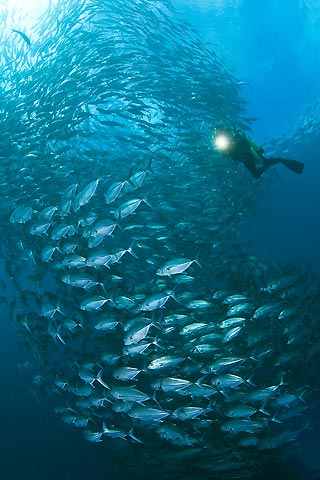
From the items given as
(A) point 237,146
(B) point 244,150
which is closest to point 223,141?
(A) point 237,146

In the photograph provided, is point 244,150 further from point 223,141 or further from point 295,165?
point 295,165

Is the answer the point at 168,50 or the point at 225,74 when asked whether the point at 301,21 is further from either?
the point at 168,50

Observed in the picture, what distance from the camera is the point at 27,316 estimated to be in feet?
24.9

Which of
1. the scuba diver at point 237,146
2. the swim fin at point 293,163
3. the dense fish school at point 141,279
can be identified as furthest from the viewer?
the swim fin at point 293,163

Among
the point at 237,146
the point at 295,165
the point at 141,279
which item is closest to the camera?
the point at 237,146

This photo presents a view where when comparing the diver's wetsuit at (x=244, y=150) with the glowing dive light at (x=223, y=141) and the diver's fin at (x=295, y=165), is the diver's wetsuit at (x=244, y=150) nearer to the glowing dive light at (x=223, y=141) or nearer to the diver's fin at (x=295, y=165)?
the glowing dive light at (x=223, y=141)

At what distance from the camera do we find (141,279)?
28.5 ft

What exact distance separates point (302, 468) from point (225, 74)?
44.0ft

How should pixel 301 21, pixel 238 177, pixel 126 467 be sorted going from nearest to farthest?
pixel 126 467 < pixel 238 177 < pixel 301 21

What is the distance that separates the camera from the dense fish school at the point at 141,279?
6.40 m

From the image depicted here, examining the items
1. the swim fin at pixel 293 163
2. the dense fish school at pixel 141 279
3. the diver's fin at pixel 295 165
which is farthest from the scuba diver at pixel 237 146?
the dense fish school at pixel 141 279

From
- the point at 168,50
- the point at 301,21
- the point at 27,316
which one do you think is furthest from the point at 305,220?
the point at 27,316

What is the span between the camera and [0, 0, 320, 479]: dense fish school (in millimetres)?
6402

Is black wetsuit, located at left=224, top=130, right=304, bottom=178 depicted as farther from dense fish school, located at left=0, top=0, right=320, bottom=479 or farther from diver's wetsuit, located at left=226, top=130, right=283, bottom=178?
dense fish school, located at left=0, top=0, right=320, bottom=479
